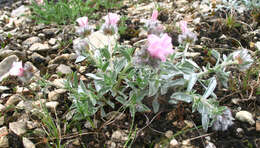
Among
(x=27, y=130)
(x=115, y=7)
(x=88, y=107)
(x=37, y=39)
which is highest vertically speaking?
(x=115, y=7)

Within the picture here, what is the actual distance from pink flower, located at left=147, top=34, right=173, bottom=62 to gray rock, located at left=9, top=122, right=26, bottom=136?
1150 mm

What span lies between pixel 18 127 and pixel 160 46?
1.25 metres

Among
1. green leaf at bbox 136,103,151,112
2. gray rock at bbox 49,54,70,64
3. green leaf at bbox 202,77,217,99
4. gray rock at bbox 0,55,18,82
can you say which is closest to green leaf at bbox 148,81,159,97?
green leaf at bbox 136,103,151,112

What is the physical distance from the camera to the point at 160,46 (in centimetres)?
142

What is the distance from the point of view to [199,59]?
2.41m

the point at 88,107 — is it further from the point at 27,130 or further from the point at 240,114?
the point at 240,114

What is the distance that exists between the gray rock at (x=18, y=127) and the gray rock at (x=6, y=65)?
2.49 ft

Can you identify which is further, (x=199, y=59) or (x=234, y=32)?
(x=234, y=32)

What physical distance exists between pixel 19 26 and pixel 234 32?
302 centimetres

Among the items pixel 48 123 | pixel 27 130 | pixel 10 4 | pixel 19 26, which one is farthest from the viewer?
pixel 10 4

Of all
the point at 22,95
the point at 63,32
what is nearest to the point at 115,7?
the point at 63,32

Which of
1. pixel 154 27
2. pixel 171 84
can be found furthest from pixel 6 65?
pixel 171 84

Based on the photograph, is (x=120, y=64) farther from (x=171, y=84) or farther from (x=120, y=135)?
(x=120, y=135)

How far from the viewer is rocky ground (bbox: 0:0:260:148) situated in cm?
172
